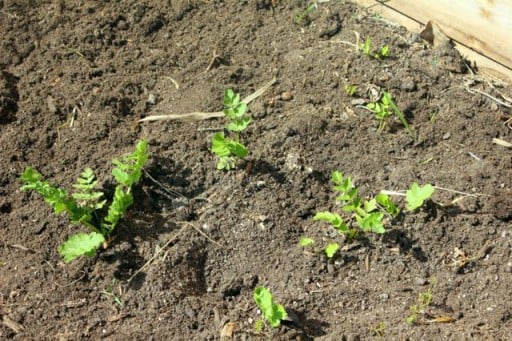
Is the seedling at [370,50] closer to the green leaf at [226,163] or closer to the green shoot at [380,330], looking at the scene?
the green leaf at [226,163]

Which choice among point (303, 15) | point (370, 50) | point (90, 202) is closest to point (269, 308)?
point (90, 202)

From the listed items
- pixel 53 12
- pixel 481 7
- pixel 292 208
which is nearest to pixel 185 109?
pixel 292 208

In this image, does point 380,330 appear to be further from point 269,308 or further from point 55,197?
point 55,197

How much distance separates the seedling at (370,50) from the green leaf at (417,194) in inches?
38.0

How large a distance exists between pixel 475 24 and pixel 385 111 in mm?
732

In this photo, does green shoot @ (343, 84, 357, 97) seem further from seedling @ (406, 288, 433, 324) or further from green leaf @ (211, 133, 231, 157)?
seedling @ (406, 288, 433, 324)

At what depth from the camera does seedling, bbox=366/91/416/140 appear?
3.05 metres

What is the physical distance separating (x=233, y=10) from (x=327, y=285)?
1832mm

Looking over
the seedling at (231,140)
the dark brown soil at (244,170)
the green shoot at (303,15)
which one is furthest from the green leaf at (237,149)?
the green shoot at (303,15)

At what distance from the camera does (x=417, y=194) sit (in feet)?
8.72

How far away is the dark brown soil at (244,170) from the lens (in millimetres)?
2514

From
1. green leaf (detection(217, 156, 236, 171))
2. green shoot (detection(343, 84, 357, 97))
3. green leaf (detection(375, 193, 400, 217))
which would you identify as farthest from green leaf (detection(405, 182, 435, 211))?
green leaf (detection(217, 156, 236, 171))

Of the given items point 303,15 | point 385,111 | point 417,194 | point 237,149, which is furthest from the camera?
point 303,15

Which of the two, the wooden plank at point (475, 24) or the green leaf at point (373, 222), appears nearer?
Result: the green leaf at point (373, 222)
